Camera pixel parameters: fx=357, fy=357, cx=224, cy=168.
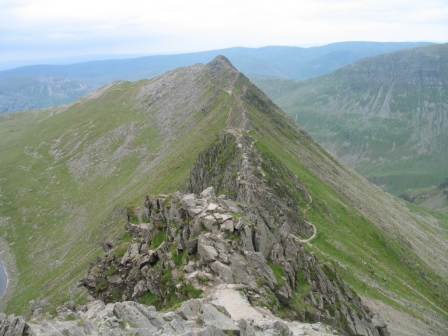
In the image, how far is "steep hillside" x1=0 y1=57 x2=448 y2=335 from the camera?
219 feet

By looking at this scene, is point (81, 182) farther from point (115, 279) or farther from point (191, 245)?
point (191, 245)

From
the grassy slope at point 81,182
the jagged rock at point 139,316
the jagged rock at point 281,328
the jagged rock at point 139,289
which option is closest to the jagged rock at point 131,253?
the jagged rock at point 139,289

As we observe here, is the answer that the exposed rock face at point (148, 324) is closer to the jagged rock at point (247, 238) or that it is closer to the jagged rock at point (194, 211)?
the jagged rock at point (247, 238)

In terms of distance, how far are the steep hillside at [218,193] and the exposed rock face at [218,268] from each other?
674 mm

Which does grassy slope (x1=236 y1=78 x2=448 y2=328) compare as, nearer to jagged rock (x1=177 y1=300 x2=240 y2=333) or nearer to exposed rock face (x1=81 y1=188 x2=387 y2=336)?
exposed rock face (x1=81 y1=188 x2=387 y2=336)

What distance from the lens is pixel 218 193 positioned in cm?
7438

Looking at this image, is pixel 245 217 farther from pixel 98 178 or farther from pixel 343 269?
pixel 98 178

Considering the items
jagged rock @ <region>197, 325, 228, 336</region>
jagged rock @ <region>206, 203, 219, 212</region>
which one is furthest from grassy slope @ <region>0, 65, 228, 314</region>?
jagged rock @ <region>197, 325, 228, 336</region>

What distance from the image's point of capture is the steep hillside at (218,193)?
66688 mm

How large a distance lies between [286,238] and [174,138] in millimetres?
112110

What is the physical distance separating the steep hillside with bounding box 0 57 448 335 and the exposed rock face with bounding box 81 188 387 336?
2.21 feet

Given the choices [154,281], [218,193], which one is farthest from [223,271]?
[218,193]

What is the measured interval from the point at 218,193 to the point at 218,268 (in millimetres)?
40996

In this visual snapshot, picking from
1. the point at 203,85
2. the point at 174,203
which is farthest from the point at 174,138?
the point at 174,203
